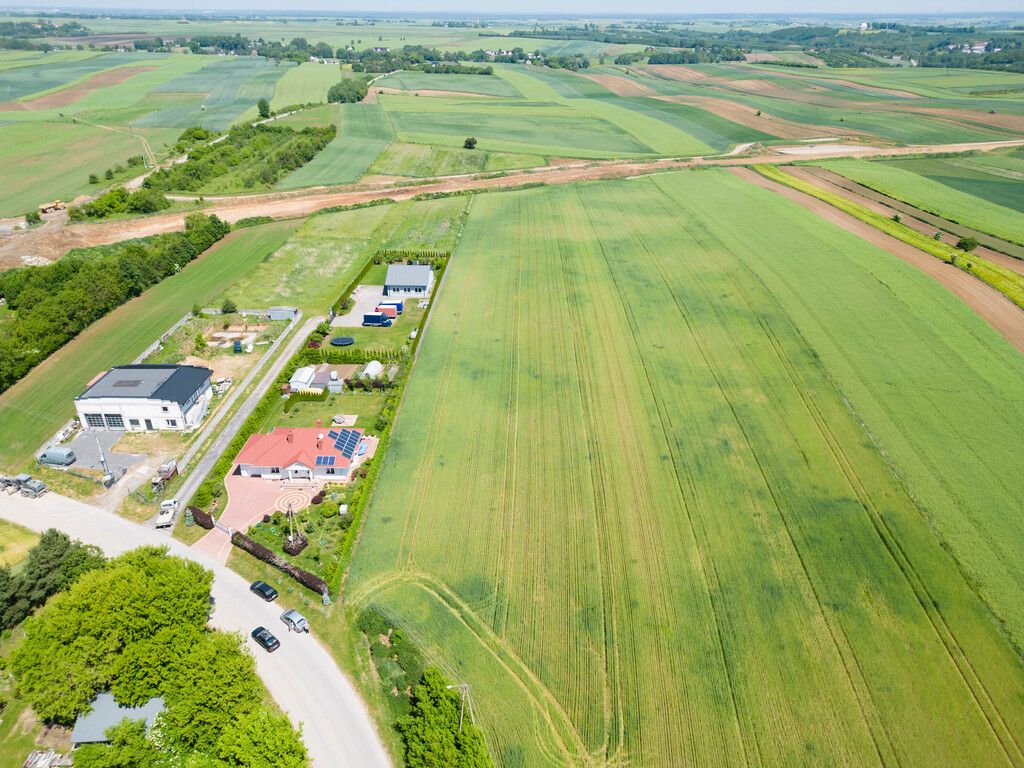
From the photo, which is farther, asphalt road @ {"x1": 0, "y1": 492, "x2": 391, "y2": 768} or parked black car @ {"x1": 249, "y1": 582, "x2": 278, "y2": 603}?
parked black car @ {"x1": 249, "y1": 582, "x2": 278, "y2": 603}

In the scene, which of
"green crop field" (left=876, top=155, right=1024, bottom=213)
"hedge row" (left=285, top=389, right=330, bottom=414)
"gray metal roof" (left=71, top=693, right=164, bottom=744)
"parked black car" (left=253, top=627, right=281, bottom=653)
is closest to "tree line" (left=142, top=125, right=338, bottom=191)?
"hedge row" (left=285, top=389, right=330, bottom=414)

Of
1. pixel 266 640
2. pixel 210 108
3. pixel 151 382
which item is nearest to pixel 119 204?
pixel 151 382

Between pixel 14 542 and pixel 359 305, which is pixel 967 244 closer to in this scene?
pixel 359 305

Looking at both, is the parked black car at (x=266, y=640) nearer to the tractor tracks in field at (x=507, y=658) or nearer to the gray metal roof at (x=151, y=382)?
the tractor tracks in field at (x=507, y=658)

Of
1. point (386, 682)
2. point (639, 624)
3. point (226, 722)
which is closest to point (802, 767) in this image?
point (639, 624)

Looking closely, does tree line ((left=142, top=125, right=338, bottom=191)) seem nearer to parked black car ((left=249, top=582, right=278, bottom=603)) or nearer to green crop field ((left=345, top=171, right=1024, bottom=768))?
green crop field ((left=345, top=171, right=1024, bottom=768))

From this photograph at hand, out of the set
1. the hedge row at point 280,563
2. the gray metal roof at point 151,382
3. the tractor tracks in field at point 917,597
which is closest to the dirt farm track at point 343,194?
the gray metal roof at point 151,382
